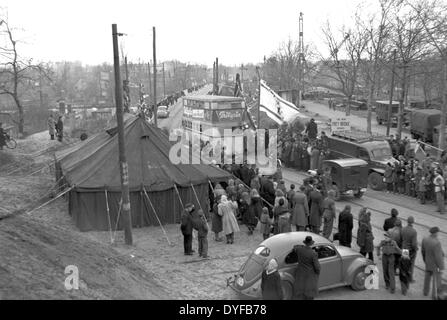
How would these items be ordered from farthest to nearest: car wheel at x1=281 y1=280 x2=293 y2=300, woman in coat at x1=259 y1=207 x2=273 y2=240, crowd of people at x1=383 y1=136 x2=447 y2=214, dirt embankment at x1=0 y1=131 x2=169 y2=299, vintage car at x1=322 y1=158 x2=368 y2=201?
vintage car at x1=322 y1=158 x2=368 y2=201, crowd of people at x1=383 y1=136 x2=447 y2=214, woman in coat at x1=259 y1=207 x2=273 y2=240, car wheel at x1=281 y1=280 x2=293 y2=300, dirt embankment at x1=0 y1=131 x2=169 y2=299

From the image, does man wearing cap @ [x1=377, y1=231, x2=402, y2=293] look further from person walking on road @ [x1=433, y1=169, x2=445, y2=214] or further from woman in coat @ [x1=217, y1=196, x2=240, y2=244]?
person walking on road @ [x1=433, y1=169, x2=445, y2=214]

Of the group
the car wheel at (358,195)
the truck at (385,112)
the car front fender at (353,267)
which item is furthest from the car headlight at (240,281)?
the truck at (385,112)

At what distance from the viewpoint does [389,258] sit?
1076 centimetres

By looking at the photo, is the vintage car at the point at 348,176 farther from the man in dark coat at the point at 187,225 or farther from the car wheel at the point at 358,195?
the man in dark coat at the point at 187,225

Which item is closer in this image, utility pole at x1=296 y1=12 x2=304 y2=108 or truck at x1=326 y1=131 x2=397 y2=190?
truck at x1=326 y1=131 x2=397 y2=190

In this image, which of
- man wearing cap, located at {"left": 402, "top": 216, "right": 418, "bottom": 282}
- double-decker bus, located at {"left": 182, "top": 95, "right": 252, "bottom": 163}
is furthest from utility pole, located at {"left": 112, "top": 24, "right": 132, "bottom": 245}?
double-decker bus, located at {"left": 182, "top": 95, "right": 252, "bottom": 163}

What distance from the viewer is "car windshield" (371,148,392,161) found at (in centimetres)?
2191

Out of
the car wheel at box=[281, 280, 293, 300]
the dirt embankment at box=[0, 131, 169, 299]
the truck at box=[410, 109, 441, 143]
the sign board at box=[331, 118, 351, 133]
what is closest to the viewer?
the dirt embankment at box=[0, 131, 169, 299]

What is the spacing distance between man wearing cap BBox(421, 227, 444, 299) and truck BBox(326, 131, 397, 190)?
11.0 metres

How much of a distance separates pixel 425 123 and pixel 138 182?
25.9 metres

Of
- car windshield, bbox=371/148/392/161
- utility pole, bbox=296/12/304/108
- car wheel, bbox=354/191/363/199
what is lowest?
car wheel, bbox=354/191/363/199

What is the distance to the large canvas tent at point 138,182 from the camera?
16219mm
